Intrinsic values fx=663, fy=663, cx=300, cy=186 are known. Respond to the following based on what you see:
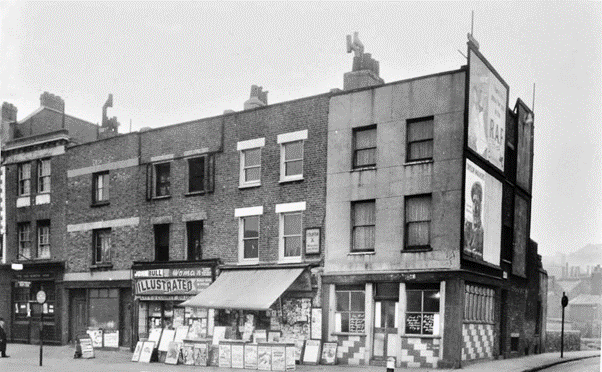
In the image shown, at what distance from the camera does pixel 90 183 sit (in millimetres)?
29453

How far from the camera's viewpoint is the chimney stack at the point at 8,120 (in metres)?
33.0

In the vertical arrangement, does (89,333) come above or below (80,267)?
below

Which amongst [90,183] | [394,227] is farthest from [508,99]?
[90,183]

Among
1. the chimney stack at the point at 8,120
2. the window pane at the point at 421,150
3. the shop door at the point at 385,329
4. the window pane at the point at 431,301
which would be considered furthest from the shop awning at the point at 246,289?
the chimney stack at the point at 8,120

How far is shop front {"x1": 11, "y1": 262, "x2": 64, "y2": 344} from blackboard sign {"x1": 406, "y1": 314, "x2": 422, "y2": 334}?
16.6 meters

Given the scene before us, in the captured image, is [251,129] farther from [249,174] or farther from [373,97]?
[373,97]

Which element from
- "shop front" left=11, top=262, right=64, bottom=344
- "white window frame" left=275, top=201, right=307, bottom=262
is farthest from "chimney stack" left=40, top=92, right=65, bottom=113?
"white window frame" left=275, top=201, right=307, bottom=262

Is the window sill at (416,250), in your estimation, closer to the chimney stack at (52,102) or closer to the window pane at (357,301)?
the window pane at (357,301)

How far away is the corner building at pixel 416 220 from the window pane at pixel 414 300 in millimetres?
31

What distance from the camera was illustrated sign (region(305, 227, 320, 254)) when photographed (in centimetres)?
2238

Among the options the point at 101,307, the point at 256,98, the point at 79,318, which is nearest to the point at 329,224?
the point at 256,98

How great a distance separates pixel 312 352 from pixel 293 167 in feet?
21.1

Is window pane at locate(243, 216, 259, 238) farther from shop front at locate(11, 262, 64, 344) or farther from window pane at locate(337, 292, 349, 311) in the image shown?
shop front at locate(11, 262, 64, 344)

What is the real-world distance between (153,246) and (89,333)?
460 cm
